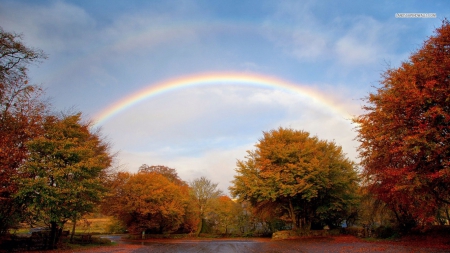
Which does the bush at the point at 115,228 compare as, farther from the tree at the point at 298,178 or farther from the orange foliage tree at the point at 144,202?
the tree at the point at 298,178

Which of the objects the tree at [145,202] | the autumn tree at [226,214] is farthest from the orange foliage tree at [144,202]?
the autumn tree at [226,214]

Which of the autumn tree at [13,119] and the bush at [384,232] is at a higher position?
the autumn tree at [13,119]

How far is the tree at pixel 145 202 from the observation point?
40.1 metres

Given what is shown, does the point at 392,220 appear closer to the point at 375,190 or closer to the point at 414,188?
the point at 375,190

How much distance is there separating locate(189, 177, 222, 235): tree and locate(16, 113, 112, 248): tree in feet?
93.1

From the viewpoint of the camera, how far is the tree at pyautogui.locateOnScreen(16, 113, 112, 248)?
63.9 ft

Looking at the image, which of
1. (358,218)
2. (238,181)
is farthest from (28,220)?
(358,218)

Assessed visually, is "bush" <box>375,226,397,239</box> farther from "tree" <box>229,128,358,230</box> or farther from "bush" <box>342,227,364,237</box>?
"tree" <box>229,128,358,230</box>

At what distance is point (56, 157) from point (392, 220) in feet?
112

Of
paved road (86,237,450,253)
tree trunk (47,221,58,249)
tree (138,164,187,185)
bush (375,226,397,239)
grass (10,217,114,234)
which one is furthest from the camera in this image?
tree (138,164,187,185)

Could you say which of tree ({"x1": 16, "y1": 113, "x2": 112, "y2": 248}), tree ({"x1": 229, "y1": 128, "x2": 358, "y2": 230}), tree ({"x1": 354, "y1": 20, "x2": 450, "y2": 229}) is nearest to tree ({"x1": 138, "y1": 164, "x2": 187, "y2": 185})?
tree ({"x1": 229, "y1": 128, "x2": 358, "y2": 230})

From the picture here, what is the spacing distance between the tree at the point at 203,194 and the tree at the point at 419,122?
37436mm

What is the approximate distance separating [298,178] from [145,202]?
75.8 feet

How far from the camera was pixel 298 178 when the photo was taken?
3244 cm
